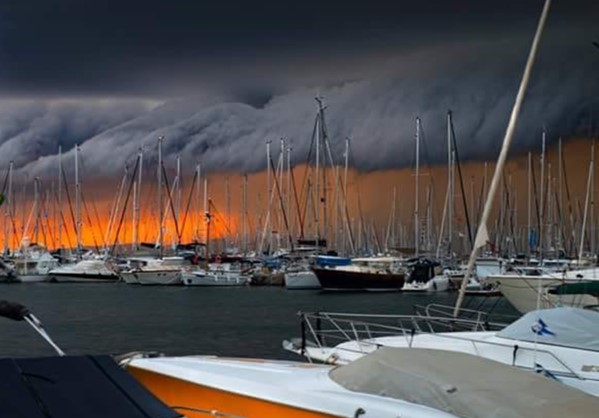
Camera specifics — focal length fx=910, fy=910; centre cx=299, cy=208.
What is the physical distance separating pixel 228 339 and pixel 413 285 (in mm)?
42456

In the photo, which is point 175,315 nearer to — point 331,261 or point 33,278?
point 331,261

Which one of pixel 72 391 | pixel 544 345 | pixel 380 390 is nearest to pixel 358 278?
pixel 544 345

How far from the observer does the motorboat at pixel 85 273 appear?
10531 centimetres

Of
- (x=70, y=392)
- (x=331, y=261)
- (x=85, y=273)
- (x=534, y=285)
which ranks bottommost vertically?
(x=85, y=273)

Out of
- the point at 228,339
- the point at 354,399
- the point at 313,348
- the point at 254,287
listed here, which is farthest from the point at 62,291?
the point at 354,399

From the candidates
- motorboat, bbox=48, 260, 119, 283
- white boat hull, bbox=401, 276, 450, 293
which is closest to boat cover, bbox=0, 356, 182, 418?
white boat hull, bbox=401, 276, 450, 293

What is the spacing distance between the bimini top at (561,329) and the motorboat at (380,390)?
532 cm

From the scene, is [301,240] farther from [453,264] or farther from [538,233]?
[538,233]

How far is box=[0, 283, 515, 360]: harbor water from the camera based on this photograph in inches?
1415

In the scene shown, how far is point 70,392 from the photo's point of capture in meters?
7.07

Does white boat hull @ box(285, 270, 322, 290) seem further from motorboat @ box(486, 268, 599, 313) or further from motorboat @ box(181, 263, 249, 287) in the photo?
motorboat @ box(486, 268, 599, 313)

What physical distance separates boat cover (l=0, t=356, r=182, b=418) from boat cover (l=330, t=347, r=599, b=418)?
2659 millimetres

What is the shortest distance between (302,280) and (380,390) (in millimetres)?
73063

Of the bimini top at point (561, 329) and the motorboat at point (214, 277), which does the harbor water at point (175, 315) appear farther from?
the bimini top at point (561, 329)
